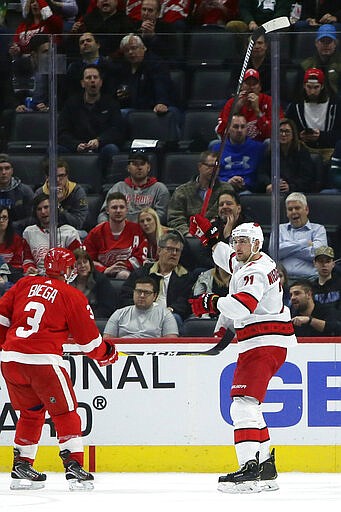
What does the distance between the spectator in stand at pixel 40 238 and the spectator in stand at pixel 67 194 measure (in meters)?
0.04

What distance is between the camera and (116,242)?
6.63 metres

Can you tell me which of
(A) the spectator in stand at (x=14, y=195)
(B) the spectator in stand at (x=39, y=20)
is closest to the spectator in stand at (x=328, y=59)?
(A) the spectator in stand at (x=14, y=195)

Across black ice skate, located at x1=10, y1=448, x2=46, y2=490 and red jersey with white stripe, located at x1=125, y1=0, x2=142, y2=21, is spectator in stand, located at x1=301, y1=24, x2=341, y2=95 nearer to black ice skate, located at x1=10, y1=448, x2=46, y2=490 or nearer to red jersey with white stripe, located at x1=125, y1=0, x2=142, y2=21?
red jersey with white stripe, located at x1=125, y1=0, x2=142, y2=21

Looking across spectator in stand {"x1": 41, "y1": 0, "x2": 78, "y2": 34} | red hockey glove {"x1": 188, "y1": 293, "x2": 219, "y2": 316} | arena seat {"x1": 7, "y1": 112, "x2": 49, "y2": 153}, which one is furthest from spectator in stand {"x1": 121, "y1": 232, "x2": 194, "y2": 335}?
spectator in stand {"x1": 41, "y1": 0, "x2": 78, "y2": 34}

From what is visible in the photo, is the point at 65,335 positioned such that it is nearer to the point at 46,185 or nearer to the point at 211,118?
the point at 46,185

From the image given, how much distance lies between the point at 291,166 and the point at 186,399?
136cm

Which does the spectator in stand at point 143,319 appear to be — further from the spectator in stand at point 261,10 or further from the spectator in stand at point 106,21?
the spectator in stand at point 261,10

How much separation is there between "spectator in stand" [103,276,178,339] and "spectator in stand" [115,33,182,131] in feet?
3.18

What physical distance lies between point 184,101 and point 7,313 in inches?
67.4

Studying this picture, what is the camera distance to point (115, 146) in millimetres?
6695

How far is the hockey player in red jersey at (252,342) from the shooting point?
563cm

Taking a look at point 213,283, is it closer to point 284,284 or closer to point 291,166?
point 284,284

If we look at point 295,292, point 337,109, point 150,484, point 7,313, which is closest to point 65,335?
point 7,313

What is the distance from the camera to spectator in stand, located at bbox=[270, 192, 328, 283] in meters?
6.46
